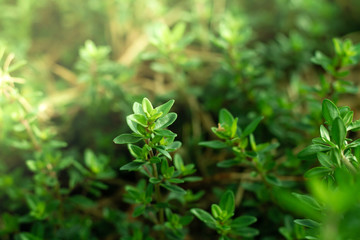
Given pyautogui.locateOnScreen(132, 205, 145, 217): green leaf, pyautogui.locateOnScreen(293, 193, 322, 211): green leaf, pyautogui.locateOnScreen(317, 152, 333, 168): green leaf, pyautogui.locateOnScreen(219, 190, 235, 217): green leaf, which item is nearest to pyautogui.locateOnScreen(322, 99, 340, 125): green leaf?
pyautogui.locateOnScreen(317, 152, 333, 168): green leaf

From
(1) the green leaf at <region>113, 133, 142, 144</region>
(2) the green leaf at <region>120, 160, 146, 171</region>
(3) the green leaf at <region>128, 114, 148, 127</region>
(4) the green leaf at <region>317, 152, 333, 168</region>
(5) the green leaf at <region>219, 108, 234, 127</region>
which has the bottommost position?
(4) the green leaf at <region>317, 152, 333, 168</region>

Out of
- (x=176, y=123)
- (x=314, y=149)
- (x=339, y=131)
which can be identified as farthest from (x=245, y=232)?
(x=176, y=123)

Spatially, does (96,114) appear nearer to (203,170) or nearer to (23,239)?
(203,170)

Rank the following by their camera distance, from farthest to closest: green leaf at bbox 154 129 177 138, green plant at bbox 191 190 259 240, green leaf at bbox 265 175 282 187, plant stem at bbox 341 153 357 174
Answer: green leaf at bbox 265 175 282 187, green plant at bbox 191 190 259 240, green leaf at bbox 154 129 177 138, plant stem at bbox 341 153 357 174

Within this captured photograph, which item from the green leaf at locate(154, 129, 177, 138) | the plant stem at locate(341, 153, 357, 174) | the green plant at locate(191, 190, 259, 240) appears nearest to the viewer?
the plant stem at locate(341, 153, 357, 174)

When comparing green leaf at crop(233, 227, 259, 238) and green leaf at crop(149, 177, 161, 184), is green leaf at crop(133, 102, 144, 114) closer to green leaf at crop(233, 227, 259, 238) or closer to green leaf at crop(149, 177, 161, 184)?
green leaf at crop(149, 177, 161, 184)

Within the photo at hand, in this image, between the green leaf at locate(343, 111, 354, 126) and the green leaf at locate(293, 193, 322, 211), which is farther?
the green leaf at locate(343, 111, 354, 126)

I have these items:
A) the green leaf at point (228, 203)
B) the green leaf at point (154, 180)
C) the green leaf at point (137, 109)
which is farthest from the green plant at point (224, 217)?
the green leaf at point (137, 109)

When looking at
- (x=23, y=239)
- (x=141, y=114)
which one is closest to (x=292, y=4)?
(x=141, y=114)
